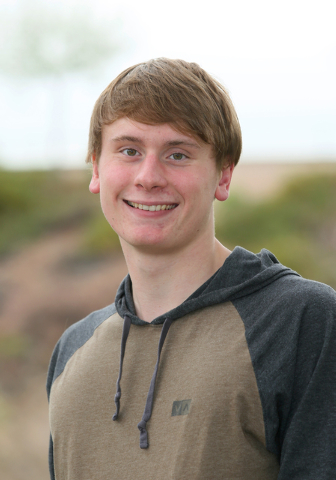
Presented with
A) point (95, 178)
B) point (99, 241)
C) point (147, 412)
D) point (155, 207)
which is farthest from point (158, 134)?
point (99, 241)

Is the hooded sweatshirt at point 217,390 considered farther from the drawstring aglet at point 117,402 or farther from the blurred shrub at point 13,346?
the blurred shrub at point 13,346

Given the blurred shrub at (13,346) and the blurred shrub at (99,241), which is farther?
the blurred shrub at (99,241)

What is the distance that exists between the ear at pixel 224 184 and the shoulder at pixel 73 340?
45cm

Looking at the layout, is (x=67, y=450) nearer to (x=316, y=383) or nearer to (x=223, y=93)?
(x=316, y=383)

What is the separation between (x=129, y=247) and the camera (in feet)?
4.67

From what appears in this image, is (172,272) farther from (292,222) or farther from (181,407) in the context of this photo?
(292,222)

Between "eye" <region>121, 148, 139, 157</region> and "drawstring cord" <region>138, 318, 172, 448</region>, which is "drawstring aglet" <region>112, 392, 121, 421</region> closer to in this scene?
"drawstring cord" <region>138, 318, 172, 448</region>

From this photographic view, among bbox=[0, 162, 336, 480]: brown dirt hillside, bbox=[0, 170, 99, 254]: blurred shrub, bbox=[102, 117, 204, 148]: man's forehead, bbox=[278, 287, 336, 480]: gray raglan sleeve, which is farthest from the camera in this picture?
bbox=[0, 170, 99, 254]: blurred shrub

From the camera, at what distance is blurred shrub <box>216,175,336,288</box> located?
708 cm

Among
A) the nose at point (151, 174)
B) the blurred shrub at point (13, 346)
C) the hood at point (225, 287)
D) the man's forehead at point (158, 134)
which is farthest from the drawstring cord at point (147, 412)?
the blurred shrub at point (13, 346)

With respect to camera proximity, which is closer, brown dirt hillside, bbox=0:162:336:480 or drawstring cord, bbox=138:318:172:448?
drawstring cord, bbox=138:318:172:448

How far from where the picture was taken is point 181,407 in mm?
1207

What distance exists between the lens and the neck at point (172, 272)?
1380mm

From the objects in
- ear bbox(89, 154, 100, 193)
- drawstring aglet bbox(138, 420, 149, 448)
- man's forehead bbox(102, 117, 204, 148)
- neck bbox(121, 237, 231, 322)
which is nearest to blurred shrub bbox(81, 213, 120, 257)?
ear bbox(89, 154, 100, 193)
